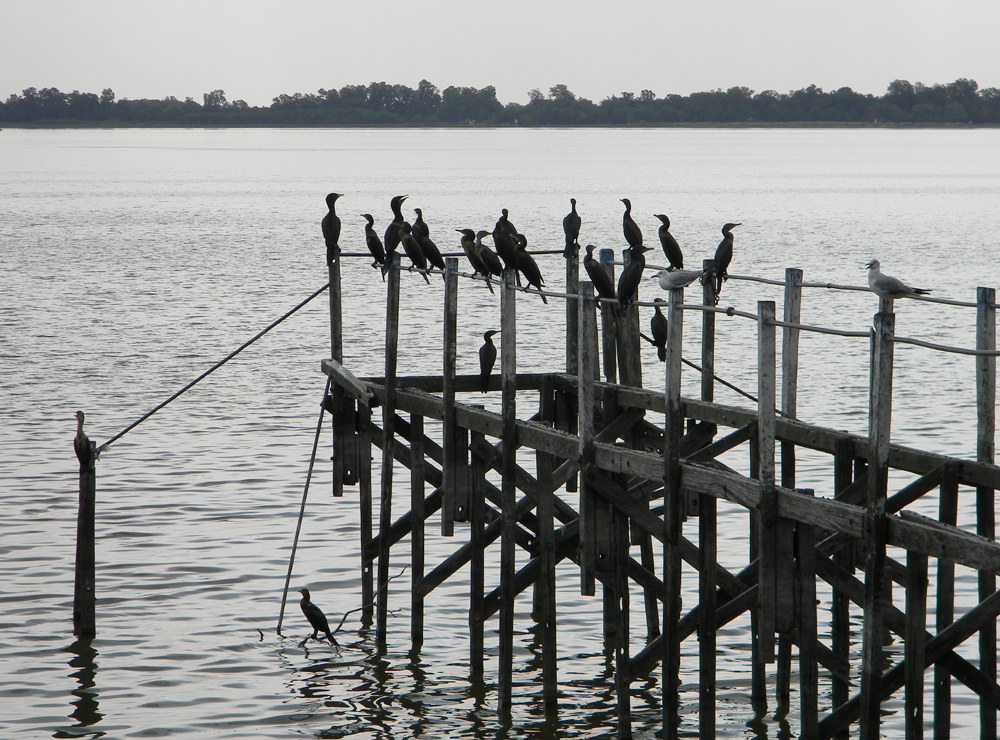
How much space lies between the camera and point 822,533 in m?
10.4

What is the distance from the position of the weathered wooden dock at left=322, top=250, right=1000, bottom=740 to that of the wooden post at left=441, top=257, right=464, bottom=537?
→ 19 millimetres

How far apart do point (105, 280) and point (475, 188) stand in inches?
2073

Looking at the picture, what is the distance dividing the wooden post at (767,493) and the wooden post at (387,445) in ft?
13.9

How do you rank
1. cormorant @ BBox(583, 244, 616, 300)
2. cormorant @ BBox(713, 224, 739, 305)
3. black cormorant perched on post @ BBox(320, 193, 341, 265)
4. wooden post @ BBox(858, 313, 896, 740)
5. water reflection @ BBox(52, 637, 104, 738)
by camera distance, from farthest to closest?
black cormorant perched on post @ BBox(320, 193, 341, 265), cormorant @ BBox(713, 224, 739, 305), cormorant @ BBox(583, 244, 616, 300), water reflection @ BBox(52, 637, 104, 738), wooden post @ BBox(858, 313, 896, 740)

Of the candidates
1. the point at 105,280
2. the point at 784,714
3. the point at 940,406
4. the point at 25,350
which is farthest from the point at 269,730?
the point at 105,280

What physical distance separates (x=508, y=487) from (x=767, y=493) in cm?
272

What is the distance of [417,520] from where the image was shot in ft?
39.6

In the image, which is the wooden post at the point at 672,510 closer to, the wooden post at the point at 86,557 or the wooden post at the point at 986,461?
the wooden post at the point at 986,461

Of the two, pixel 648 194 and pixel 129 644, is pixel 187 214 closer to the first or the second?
pixel 648 194

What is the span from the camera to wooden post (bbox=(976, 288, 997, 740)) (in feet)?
29.6

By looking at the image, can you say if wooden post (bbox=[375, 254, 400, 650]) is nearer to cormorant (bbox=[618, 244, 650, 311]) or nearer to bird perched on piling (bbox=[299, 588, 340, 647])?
bird perched on piling (bbox=[299, 588, 340, 647])

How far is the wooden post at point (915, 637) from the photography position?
Result: 26.5ft

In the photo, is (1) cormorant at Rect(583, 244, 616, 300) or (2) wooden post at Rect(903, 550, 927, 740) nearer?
(2) wooden post at Rect(903, 550, 927, 740)

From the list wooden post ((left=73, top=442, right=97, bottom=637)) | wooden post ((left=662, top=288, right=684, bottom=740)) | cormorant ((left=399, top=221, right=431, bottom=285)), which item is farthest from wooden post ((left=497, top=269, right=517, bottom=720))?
wooden post ((left=73, top=442, right=97, bottom=637))
